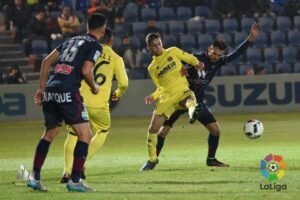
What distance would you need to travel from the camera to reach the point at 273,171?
11.8 metres

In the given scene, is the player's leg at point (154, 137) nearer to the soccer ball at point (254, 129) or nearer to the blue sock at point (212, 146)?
the blue sock at point (212, 146)

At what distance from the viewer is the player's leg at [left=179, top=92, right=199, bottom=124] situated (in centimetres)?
1330

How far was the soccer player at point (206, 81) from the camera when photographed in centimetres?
1391

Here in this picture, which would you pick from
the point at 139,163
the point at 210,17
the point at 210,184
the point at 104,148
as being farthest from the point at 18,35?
the point at 210,184

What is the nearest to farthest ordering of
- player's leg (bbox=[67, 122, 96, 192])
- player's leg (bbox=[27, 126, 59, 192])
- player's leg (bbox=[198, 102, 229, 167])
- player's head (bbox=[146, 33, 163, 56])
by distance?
1. player's leg (bbox=[67, 122, 96, 192])
2. player's leg (bbox=[27, 126, 59, 192])
3. player's head (bbox=[146, 33, 163, 56])
4. player's leg (bbox=[198, 102, 229, 167])

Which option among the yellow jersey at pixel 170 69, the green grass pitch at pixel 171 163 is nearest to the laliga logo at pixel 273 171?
the green grass pitch at pixel 171 163

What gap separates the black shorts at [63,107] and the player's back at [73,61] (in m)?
0.09

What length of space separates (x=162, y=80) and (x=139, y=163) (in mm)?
1488

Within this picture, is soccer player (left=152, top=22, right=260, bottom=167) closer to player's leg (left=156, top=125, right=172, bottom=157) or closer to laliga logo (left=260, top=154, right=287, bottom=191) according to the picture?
player's leg (left=156, top=125, right=172, bottom=157)

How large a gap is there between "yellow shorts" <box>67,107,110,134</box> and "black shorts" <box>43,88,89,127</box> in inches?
55.8

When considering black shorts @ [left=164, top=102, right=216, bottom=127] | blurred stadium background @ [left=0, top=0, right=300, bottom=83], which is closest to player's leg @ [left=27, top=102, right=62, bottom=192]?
black shorts @ [left=164, top=102, right=216, bottom=127]

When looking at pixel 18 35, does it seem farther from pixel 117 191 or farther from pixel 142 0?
pixel 117 191

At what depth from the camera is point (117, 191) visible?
10.6 metres

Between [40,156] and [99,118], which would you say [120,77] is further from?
[40,156]
